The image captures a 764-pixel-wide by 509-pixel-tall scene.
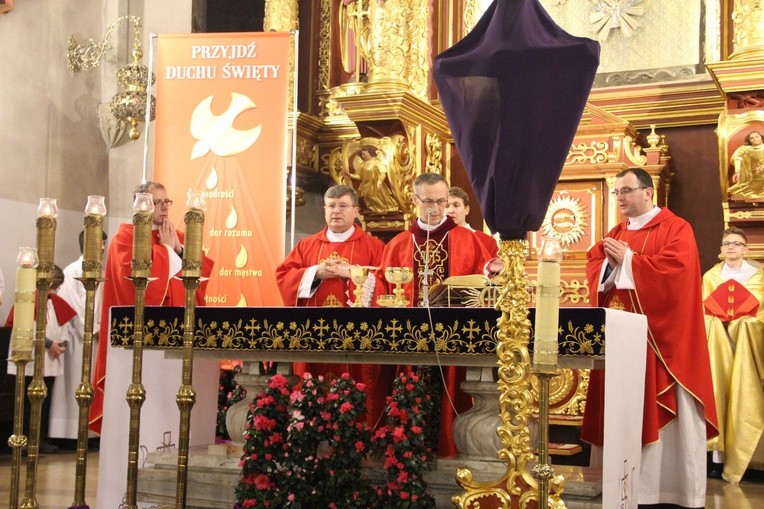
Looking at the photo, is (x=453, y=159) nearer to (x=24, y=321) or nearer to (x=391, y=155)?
(x=391, y=155)

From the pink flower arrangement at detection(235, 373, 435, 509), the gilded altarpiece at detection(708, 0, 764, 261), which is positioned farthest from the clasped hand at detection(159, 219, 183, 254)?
the gilded altarpiece at detection(708, 0, 764, 261)

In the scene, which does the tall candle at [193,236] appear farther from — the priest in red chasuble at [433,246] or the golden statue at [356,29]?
the golden statue at [356,29]

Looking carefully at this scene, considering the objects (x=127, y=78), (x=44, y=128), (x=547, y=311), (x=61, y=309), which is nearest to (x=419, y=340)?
(x=547, y=311)

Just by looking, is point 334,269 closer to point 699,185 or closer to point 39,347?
point 39,347

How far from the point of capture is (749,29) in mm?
7355

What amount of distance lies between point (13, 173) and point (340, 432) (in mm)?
5582

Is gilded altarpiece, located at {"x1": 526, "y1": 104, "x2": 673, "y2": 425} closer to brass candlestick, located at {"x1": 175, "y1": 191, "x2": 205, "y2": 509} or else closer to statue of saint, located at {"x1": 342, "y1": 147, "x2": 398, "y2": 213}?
statue of saint, located at {"x1": 342, "y1": 147, "x2": 398, "y2": 213}

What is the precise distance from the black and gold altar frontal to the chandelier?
4.70 m

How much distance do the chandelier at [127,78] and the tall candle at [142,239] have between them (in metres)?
5.65

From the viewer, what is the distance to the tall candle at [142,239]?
3.92 metres

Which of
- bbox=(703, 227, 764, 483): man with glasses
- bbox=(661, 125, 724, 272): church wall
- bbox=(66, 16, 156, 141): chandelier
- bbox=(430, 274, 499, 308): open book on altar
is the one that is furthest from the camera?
bbox=(66, 16, 156, 141): chandelier

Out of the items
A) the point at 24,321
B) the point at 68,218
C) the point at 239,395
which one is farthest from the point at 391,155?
the point at 24,321

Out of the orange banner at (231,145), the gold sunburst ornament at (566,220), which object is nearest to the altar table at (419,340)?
the orange banner at (231,145)

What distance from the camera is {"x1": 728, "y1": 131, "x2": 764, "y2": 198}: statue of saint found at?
7125 mm
